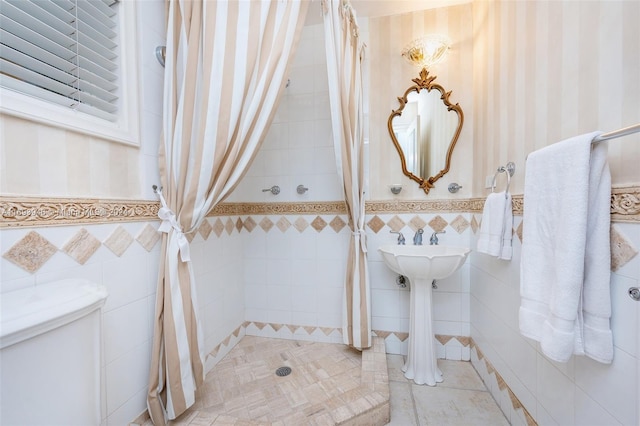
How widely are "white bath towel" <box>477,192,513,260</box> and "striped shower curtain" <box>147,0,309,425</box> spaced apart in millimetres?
1283

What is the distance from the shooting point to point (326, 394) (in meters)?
1.35

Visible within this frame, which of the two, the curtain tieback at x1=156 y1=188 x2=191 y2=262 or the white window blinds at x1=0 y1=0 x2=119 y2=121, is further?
the curtain tieback at x1=156 y1=188 x2=191 y2=262

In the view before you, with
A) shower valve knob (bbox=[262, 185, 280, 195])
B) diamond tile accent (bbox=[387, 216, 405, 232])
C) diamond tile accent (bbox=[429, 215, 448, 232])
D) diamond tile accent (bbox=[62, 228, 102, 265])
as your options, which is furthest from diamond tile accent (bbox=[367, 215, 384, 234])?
diamond tile accent (bbox=[62, 228, 102, 265])

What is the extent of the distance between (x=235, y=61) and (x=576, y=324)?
1570mm

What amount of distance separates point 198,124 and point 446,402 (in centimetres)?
202

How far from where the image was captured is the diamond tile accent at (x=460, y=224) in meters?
1.79

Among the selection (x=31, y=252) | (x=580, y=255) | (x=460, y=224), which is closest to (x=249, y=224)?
(x=31, y=252)

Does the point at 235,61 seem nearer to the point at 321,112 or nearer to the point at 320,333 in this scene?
the point at 321,112

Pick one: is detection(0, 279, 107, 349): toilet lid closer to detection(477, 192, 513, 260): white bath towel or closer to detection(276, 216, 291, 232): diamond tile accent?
detection(276, 216, 291, 232): diamond tile accent

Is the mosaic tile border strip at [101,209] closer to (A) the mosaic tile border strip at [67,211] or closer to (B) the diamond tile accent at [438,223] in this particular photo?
(A) the mosaic tile border strip at [67,211]

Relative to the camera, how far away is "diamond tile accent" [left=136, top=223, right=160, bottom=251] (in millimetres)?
1140

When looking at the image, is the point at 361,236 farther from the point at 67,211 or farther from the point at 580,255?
the point at 67,211

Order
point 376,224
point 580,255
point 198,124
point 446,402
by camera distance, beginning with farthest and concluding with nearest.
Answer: point 376,224, point 446,402, point 198,124, point 580,255

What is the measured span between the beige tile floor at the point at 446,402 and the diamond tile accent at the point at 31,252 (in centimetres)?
168
